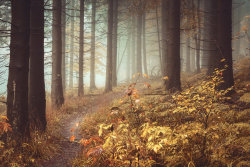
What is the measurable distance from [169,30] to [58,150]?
7.21 meters

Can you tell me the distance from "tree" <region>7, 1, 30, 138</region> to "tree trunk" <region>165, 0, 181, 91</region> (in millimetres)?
6368

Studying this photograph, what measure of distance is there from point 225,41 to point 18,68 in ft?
23.4

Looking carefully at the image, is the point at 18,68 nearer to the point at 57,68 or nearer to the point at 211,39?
the point at 57,68

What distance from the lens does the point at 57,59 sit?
30.9 ft

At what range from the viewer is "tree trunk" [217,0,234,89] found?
632 cm

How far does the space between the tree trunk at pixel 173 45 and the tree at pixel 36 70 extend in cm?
586

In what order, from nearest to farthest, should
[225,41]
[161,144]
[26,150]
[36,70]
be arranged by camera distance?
[161,144] < [26,150] < [36,70] < [225,41]

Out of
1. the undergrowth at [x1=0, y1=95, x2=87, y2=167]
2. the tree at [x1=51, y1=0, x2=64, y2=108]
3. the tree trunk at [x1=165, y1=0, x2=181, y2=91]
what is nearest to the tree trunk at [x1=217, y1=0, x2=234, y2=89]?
the tree trunk at [x1=165, y1=0, x2=181, y2=91]

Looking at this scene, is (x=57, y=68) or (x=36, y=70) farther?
(x=57, y=68)

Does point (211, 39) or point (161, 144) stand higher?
point (211, 39)

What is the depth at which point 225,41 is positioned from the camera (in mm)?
6371

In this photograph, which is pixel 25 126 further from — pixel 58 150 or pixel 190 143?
pixel 190 143

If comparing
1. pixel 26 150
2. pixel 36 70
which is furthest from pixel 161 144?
pixel 36 70

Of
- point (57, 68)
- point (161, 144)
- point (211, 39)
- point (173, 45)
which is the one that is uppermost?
point (211, 39)
